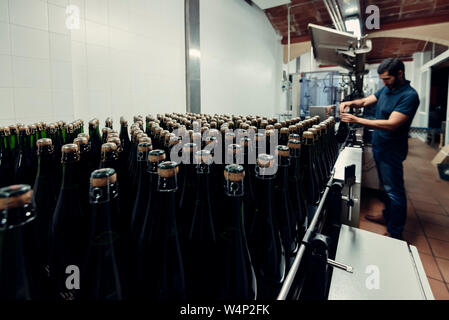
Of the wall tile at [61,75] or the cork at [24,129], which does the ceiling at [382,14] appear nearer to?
the wall tile at [61,75]

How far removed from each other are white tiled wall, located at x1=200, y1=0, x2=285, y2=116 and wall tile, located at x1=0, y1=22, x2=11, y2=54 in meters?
2.45

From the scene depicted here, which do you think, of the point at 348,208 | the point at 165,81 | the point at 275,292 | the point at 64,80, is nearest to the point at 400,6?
the point at 165,81

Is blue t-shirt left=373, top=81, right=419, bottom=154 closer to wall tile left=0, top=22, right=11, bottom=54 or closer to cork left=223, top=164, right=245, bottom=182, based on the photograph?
cork left=223, top=164, right=245, bottom=182

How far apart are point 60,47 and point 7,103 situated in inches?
21.9

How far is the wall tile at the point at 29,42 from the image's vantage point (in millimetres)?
1611

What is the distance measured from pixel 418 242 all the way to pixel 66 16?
3.24 metres

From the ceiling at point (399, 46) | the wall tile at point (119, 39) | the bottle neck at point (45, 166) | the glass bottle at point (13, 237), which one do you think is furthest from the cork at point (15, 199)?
the ceiling at point (399, 46)

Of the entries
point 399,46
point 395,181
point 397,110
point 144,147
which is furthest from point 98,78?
point 399,46

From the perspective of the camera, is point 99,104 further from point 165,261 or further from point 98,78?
point 165,261

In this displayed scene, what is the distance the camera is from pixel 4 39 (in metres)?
1.56

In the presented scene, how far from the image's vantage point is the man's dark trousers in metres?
1.83

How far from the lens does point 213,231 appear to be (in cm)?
51

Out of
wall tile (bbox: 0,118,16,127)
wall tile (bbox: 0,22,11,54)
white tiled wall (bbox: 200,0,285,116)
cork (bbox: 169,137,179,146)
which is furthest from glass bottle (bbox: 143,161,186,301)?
white tiled wall (bbox: 200,0,285,116)

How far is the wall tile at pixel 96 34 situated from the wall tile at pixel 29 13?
0.39 meters
